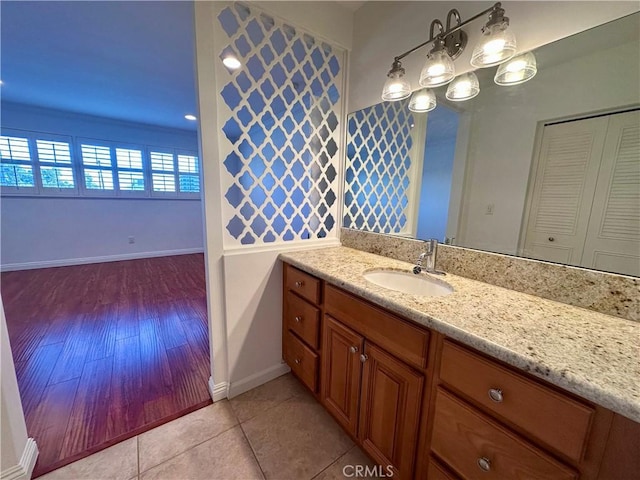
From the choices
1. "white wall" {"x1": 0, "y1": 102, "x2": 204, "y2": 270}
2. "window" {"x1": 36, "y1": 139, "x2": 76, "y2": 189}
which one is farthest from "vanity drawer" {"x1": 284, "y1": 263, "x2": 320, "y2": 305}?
"window" {"x1": 36, "y1": 139, "x2": 76, "y2": 189}

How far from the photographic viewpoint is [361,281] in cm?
109

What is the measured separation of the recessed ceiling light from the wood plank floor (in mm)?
1930

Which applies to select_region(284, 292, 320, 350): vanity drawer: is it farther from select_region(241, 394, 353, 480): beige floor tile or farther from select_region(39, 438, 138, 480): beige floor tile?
select_region(39, 438, 138, 480): beige floor tile

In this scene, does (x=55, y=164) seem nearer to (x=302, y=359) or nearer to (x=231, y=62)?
(x=231, y=62)

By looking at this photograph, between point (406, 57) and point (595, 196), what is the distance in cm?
111

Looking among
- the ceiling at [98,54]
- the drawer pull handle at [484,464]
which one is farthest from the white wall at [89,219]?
the drawer pull handle at [484,464]

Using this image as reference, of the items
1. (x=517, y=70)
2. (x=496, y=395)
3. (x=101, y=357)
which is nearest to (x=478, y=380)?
(x=496, y=395)

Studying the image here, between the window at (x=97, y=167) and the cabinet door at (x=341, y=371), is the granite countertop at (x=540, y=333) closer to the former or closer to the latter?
the cabinet door at (x=341, y=371)

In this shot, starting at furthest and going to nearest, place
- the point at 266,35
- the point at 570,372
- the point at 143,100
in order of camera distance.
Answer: the point at 143,100
the point at 266,35
the point at 570,372

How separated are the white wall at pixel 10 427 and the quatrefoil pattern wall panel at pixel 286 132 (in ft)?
3.18

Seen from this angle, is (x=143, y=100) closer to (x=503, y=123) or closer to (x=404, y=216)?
(x=404, y=216)

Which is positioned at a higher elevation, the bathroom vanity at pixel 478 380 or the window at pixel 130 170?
the window at pixel 130 170

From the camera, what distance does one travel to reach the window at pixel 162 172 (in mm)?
4711

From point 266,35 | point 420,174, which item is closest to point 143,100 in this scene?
point 266,35
